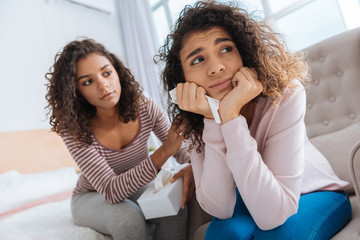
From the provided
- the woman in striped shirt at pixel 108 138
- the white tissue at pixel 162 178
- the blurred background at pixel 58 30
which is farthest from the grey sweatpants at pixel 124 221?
the blurred background at pixel 58 30

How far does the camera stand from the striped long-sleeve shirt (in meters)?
0.97

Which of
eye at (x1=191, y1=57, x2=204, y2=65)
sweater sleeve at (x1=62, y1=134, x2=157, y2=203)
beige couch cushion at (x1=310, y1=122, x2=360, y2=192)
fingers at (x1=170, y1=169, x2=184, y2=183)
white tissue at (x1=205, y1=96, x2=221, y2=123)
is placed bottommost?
beige couch cushion at (x1=310, y1=122, x2=360, y2=192)

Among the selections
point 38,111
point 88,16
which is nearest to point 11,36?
point 38,111

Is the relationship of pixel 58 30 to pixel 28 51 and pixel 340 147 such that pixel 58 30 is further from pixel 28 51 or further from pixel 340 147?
pixel 340 147

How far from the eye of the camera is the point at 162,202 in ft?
2.83

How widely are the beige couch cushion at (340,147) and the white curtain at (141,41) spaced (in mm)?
2145

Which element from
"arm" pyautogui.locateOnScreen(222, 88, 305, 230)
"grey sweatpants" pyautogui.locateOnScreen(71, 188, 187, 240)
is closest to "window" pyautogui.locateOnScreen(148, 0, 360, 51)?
"arm" pyautogui.locateOnScreen(222, 88, 305, 230)

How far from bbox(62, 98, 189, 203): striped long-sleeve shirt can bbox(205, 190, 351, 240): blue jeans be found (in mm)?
355

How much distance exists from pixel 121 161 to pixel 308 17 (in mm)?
2071

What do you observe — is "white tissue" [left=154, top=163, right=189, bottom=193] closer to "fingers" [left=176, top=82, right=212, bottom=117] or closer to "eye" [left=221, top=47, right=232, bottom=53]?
"fingers" [left=176, top=82, right=212, bottom=117]

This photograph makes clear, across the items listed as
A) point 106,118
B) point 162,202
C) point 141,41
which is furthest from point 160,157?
point 141,41

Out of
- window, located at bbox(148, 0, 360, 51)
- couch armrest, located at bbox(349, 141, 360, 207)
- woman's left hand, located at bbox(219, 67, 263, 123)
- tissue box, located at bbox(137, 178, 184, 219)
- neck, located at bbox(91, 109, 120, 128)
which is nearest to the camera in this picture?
couch armrest, located at bbox(349, 141, 360, 207)

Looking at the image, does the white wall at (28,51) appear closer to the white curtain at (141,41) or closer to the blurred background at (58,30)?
the blurred background at (58,30)

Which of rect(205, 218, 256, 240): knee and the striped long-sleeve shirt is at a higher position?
the striped long-sleeve shirt
